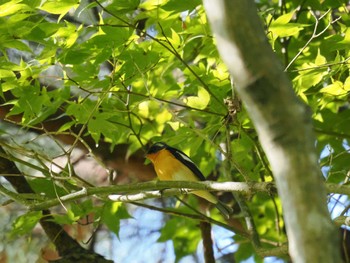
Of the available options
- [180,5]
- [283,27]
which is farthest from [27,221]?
[283,27]

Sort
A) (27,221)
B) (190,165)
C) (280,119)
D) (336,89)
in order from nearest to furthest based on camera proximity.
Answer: (280,119), (336,89), (27,221), (190,165)

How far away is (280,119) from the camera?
1457mm

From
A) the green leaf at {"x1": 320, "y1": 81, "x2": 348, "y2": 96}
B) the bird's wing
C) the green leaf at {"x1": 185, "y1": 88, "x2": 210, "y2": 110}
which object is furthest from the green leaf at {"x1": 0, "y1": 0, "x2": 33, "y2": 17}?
the bird's wing

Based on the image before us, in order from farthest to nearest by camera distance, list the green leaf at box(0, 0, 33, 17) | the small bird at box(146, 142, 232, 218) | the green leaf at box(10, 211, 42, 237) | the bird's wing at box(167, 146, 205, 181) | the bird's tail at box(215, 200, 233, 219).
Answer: the bird's tail at box(215, 200, 233, 219) < the small bird at box(146, 142, 232, 218) < the bird's wing at box(167, 146, 205, 181) < the green leaf at box(10, 211, 42, 237) < the green leaf at box(0, 0, 33, 17)

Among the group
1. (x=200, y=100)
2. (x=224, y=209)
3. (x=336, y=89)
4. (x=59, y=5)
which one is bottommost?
(x=224, y=209)

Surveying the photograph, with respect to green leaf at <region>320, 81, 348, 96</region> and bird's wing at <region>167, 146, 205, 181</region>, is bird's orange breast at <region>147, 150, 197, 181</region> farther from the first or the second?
green leaf at <region>320, 81, 348, 96</region>

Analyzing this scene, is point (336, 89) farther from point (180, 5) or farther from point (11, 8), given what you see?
point (11, 8)

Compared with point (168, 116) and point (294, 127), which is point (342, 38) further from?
point (294, 127)

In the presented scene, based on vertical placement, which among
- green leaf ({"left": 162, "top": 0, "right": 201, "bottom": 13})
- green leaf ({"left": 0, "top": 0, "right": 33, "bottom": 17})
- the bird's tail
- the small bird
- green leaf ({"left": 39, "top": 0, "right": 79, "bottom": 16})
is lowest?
the bird's tail

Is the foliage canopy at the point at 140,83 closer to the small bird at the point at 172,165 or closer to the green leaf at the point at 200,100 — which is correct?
the green leaf at the point at 200,100

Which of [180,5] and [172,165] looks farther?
[172,165]

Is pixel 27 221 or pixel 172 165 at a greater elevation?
pixel 172 165

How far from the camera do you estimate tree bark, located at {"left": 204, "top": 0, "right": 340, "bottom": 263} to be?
1.45 m

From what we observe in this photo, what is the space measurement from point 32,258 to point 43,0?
9.07ft
